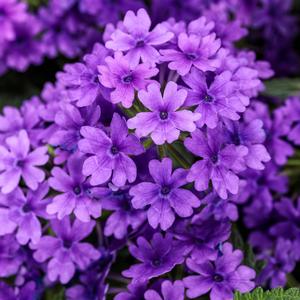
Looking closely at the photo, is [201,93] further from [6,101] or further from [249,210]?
[6,101]

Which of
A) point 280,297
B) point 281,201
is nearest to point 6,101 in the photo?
point 281,201

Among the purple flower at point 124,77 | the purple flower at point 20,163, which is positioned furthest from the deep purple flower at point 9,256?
the purple flower at point 124,77

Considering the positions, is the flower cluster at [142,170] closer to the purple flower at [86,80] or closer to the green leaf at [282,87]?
the purple flower at [86,80]

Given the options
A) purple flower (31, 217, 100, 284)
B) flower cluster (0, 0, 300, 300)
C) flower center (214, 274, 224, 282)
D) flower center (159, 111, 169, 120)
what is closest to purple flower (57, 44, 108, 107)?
flower cluster (0, 0, 300, 300)

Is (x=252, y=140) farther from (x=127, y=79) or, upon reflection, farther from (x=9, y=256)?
(x=9, y=256)

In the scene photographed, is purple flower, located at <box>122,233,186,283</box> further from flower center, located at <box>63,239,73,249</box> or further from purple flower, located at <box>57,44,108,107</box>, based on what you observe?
purple flower, located at <box>57,44,108,107</box>

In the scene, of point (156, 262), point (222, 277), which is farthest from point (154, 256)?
point (222, 277)
